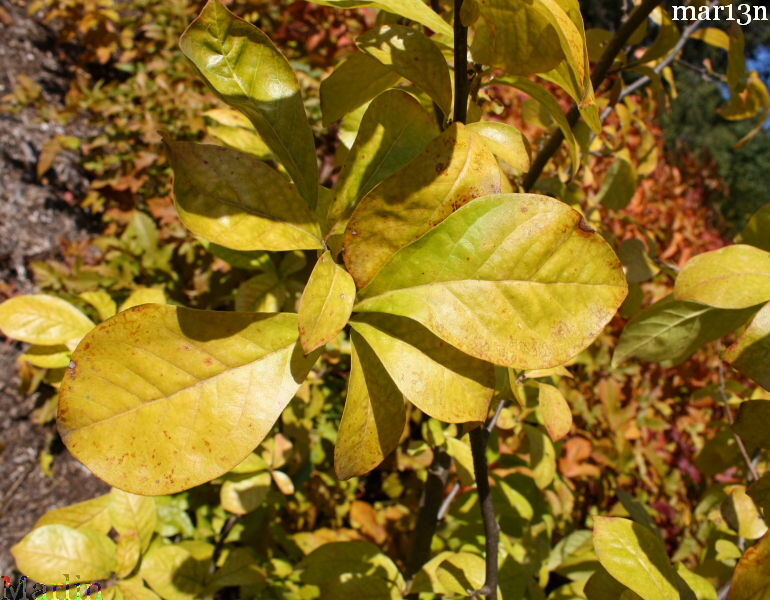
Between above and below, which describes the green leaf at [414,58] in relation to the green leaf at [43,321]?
above

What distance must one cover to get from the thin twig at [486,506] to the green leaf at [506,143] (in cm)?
31

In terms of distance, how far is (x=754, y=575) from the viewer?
0.49 m

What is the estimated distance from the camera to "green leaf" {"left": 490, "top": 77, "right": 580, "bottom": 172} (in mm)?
573

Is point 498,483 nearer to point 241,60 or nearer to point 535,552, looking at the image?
point 535,552

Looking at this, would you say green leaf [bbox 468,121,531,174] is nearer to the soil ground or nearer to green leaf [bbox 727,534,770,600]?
green leaf [bbox 727,534,770,600]

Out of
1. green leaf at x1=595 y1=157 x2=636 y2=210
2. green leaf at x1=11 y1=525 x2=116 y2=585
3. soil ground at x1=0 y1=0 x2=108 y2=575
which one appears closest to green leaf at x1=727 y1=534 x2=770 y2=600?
green leaf at x1=595 y1=157 x2=636 y2=210

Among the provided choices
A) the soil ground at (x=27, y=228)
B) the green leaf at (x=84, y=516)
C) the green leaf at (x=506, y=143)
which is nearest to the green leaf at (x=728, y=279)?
the green leaf at (x=506, y=143)

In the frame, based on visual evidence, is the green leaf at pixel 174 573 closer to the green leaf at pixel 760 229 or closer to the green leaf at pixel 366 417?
the green leaf at pixel 366 417

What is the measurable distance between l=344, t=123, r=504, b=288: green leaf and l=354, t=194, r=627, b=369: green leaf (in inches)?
1.5

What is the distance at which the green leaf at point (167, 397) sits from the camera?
438mm

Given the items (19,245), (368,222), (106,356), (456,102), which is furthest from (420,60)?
(19,245)

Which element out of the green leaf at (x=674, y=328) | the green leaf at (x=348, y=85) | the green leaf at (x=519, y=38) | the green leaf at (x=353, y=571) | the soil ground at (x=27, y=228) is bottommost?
the soil ground at (x=27, y=228)

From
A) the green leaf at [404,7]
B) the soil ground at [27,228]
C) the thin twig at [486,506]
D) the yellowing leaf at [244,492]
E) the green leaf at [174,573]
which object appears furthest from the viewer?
the soil ground at [27,228]

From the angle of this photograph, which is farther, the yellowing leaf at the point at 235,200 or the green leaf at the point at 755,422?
the green leaf at the point at 755,422
